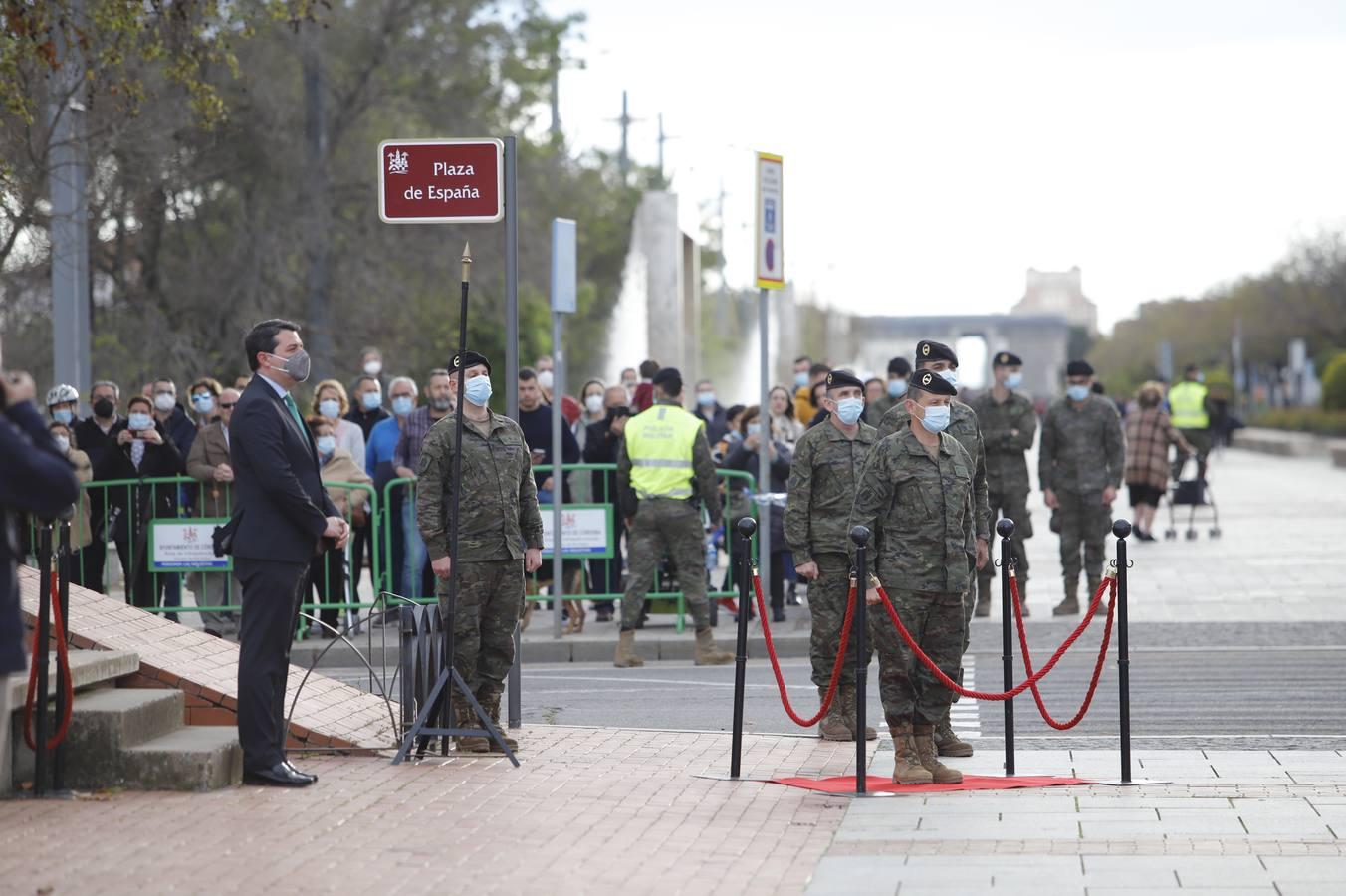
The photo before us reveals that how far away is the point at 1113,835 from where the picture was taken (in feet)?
24.5

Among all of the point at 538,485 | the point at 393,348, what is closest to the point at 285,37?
the point at 393,348

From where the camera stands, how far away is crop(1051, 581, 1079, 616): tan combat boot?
16422 mm

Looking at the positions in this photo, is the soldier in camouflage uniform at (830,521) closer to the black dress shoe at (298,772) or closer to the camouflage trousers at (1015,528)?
the black dress shoe at (298,772)

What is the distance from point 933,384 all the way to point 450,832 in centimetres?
298

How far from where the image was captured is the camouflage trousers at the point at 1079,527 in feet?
54.2

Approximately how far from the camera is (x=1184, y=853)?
7.07m

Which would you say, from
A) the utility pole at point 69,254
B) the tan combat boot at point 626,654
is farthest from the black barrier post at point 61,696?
the utility pole at point 69,254

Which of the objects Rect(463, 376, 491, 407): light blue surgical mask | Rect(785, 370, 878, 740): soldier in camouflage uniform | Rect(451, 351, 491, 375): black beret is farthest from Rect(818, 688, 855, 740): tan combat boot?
Rect(451, 351, 491, 375): black beret

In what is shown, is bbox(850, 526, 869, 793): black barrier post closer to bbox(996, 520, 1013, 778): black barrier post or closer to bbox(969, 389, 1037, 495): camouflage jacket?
bbox(996, 520, 1013, 778): black barrier post

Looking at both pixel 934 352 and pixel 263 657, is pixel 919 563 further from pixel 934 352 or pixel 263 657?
pixel 263 657

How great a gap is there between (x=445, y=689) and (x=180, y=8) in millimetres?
6040

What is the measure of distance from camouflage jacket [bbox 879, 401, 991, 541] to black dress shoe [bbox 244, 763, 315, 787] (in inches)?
138

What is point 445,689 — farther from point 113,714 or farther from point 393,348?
point 393,348

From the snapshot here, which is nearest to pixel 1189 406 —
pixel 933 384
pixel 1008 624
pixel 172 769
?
pixel 1008 624
